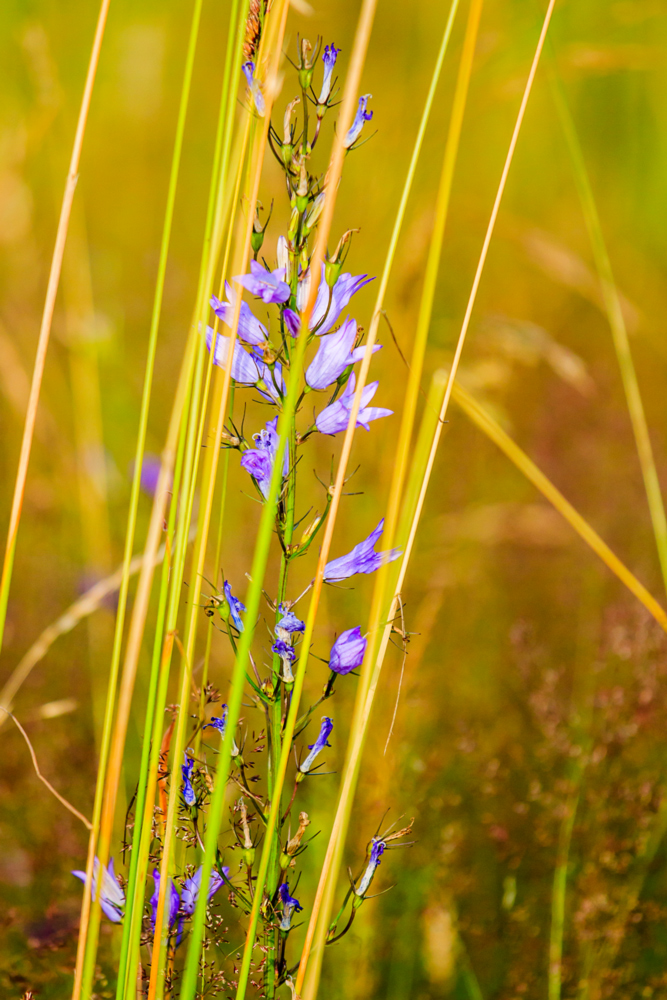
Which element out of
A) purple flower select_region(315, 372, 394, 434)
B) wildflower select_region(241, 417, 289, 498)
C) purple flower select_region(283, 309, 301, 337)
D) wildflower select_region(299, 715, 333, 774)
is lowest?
wildflower select_region(299, 715, 333, 774)

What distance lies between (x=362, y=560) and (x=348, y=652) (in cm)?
11

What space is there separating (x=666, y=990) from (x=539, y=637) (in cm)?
96

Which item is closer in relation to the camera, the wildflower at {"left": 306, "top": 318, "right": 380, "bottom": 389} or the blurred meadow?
the wildflower at {"left": 306, "top": 318, "right": 380, "bottom": 389}

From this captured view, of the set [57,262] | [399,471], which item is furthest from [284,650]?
[57,262]

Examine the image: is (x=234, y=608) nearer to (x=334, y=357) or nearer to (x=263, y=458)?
(x=263, y=458)

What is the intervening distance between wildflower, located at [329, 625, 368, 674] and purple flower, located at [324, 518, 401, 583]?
0.07 meters

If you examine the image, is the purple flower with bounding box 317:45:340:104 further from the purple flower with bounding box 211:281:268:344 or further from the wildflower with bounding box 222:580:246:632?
the wildflower with bounding box 222:580:246:632

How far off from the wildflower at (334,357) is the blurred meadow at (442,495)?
Answer: 110mm

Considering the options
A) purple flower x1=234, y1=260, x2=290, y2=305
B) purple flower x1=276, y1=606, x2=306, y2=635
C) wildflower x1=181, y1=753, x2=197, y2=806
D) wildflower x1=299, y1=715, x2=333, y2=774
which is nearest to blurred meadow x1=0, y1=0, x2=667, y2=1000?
purple flower x1=234, y1=260, x2=290, y2=305

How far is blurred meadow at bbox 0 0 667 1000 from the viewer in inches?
56.5

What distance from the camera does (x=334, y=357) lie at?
750 millimetres

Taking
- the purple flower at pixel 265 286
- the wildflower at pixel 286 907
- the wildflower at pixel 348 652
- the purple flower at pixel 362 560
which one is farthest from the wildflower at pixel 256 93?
the wildflower at pixel 286 907

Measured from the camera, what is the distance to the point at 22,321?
118 inches

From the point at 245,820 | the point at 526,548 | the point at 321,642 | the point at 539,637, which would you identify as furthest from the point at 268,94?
the point at 526,548
